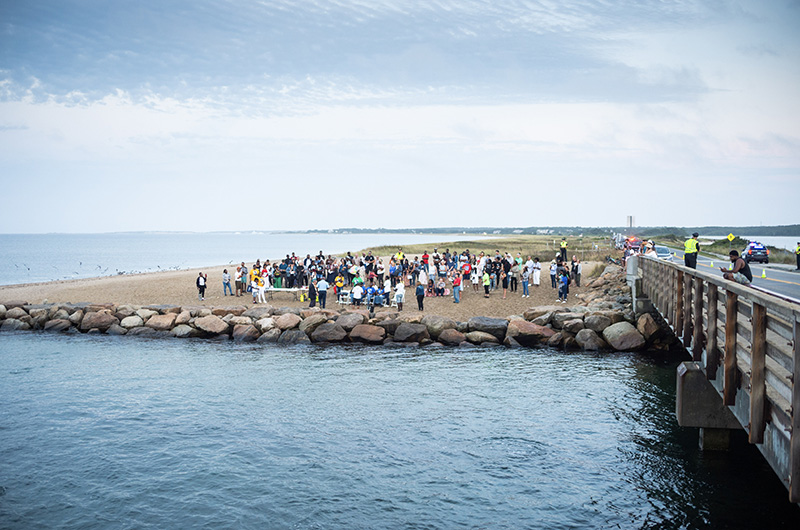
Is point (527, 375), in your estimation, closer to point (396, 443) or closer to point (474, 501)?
point (396, 443)

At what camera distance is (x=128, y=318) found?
29.2 metres

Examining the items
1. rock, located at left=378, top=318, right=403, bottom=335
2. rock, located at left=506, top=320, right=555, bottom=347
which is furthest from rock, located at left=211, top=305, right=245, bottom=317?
rock, located at left=506, top=320, right=555, bottom=347

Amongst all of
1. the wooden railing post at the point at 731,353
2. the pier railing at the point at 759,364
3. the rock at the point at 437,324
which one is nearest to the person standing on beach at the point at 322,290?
A: the rock at the point at 437,324

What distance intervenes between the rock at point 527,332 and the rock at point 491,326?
0.95ft

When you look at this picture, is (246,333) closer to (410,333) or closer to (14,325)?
(410,333)

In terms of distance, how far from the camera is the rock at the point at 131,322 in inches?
1134

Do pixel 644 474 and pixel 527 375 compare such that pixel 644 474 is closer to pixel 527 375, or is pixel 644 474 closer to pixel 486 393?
pixel 486 393

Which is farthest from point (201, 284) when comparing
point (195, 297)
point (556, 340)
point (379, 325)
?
point (556, 340)

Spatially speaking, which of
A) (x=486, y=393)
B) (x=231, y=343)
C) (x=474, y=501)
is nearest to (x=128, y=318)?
(x=231, y=343)

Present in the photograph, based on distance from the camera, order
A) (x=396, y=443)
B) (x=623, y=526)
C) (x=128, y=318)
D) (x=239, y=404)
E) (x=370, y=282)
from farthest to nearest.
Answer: (x=370, y=282) → (x=128, y=318) → (x=239, y=404) → (x=396, y=443) → (x=623, y=526)

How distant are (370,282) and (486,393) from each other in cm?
1750

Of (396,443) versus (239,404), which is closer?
(396,443)

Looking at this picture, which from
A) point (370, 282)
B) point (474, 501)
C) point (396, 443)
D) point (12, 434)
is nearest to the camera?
point (474, 501)

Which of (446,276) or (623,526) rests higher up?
(446,276)
